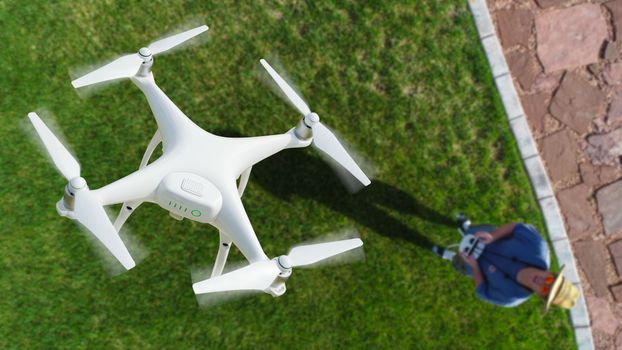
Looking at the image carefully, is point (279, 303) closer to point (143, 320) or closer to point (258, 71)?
point (143, 320)

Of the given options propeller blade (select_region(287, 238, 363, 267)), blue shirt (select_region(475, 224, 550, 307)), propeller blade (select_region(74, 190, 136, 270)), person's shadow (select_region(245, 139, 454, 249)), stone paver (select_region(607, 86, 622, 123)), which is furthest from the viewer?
stone paver (select_region(607, 86, 622, 123))

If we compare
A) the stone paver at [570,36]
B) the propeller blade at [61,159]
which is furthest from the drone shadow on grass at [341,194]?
the propeller blade at [61,159]

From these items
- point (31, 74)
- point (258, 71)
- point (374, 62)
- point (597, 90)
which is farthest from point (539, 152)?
point (31, 74)

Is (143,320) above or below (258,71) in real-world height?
below

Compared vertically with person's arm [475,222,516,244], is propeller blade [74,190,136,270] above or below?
above

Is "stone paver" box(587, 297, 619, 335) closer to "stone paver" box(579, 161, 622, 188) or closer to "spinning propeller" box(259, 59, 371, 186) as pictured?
"stone paver" box(579, 161, 622, 188)

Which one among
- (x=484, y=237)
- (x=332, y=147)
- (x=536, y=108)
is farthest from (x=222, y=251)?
(x=536, y=108)

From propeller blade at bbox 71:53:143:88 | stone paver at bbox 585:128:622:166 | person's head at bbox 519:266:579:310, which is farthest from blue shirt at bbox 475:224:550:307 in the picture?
propeller blade at bbox 71:53:143:88
